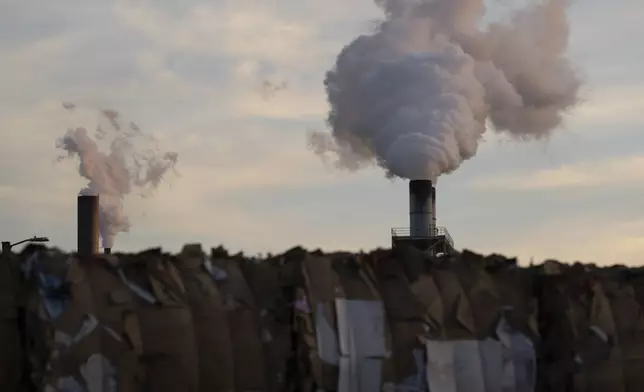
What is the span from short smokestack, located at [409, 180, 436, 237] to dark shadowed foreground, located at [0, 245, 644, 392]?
29.2 m

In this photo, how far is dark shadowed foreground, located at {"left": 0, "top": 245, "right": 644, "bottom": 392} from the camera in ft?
28.9

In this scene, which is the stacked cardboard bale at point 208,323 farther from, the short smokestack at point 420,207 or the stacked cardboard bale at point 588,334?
the short smokestack at point 420,207

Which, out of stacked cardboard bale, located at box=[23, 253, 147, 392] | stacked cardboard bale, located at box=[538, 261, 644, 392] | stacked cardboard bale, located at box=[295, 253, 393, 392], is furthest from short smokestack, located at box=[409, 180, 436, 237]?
stacked cardboard bale, located at box=[23, 253, 147, 392]

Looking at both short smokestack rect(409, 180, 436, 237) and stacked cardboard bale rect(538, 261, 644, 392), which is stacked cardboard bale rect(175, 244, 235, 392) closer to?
stacked cardboard bale rect(538, 261, 644, 392)

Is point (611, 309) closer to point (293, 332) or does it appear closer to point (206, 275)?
point (293, 332)

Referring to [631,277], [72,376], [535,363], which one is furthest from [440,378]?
[72,376]

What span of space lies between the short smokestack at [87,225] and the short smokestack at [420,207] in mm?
14529

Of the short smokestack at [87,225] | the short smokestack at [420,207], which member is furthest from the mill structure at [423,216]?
the short smokestack at [87,225]

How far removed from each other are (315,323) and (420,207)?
31800 millimetres

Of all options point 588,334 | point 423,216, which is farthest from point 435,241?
point 588,334

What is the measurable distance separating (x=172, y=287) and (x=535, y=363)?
4.38m

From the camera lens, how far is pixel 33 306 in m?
8.83

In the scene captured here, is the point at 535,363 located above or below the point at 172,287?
below

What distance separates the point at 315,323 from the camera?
9.65 metres
